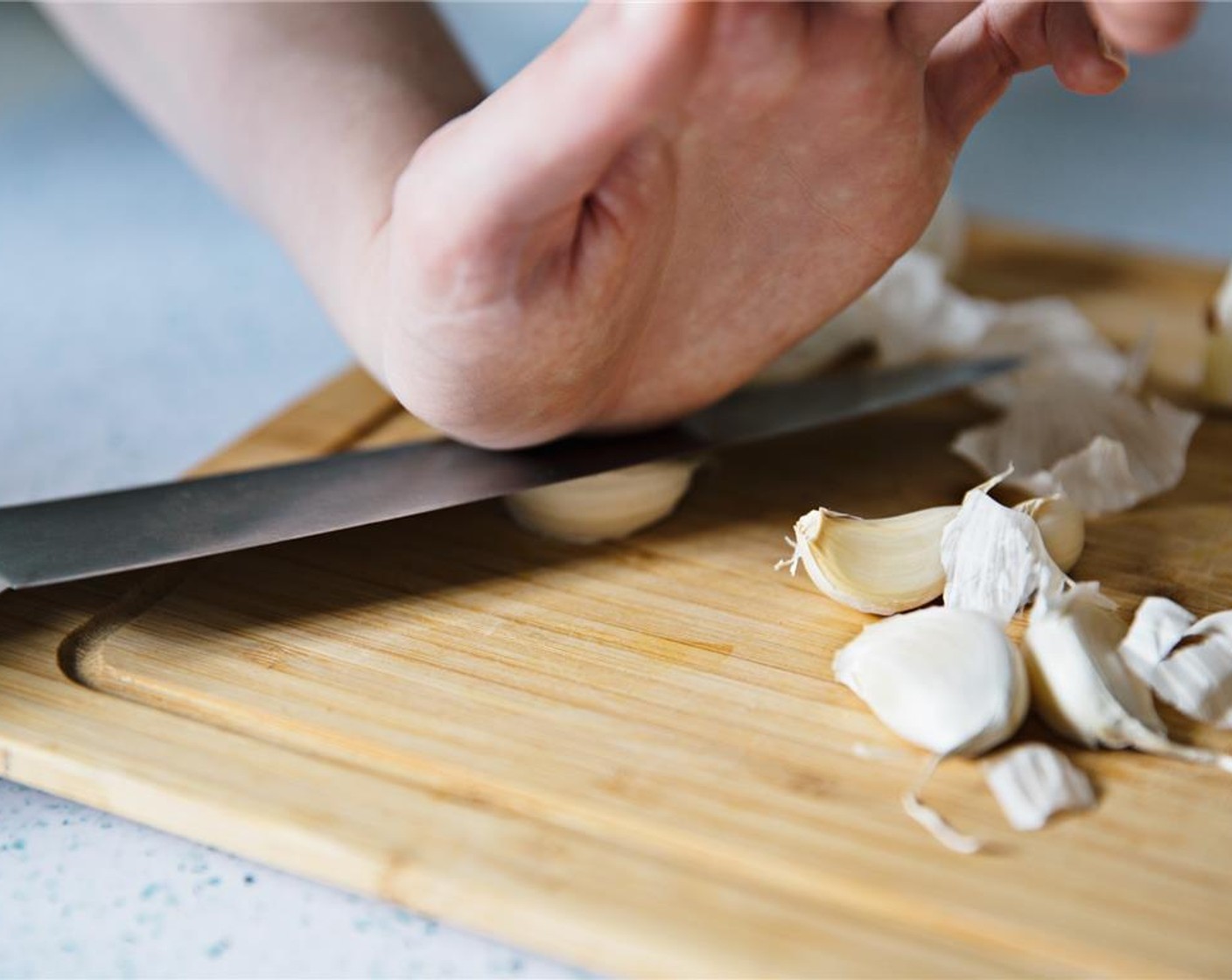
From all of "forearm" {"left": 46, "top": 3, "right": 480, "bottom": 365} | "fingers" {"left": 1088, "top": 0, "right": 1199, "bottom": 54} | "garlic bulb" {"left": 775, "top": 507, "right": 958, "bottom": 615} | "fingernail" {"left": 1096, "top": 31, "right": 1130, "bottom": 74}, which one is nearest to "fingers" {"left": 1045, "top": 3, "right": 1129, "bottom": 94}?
"fingernail" {"left": 1096, "top": 31, "right": 1130, "bottom": 74}

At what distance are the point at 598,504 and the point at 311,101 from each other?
0.31m

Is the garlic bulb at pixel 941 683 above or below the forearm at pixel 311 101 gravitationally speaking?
below

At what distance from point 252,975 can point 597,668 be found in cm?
19

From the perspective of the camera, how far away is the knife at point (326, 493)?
2.03ft

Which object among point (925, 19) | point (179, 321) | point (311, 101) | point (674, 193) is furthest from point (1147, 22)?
point (179, 321)

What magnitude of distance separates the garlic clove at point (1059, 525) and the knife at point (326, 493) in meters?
0.15

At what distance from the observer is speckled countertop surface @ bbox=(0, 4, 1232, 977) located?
0.52 meters

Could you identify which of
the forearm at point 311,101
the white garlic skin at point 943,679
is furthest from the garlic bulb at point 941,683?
the forearm at point 311,101

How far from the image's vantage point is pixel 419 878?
50 centimetres

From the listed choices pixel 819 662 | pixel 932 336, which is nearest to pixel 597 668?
pixel 819 662

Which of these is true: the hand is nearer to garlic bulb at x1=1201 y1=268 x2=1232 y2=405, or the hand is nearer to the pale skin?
the pale skin

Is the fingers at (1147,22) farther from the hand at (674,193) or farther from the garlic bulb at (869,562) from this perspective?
the garlic bulb at (869,562)

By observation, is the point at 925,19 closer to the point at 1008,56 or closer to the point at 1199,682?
the point at 1008,56

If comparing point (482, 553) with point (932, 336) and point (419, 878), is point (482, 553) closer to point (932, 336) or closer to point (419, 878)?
point (419, 878)
